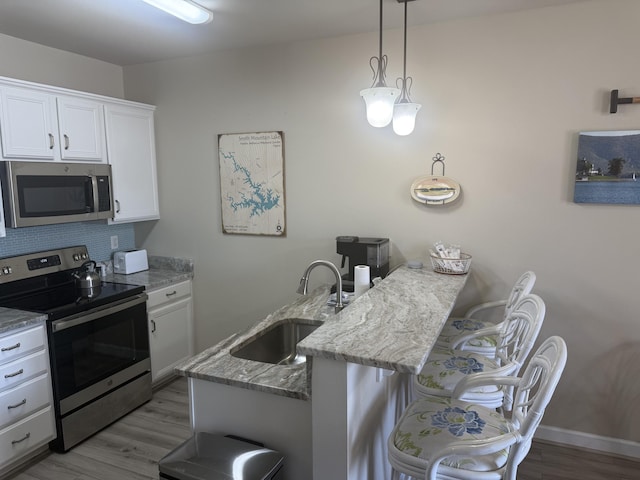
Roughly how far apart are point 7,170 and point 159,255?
1.38 m

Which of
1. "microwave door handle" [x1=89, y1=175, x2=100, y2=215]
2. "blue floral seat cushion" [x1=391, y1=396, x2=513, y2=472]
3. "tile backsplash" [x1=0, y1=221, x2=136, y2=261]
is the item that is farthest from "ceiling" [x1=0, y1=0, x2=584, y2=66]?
"blue floral seat cushion" [x1=391, y1=396, x2=513, y2=472]

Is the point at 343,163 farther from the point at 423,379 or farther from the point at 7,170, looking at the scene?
the point at 7,170

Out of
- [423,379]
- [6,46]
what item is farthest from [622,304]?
[6,46]

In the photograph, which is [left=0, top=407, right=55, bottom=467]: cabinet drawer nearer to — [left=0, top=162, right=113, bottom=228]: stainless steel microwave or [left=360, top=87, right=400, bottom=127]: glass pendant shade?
[left=0, top=162, right=113, bottom=228]: stainless steel microwave

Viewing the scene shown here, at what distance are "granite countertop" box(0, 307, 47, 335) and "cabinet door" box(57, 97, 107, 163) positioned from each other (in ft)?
3.37

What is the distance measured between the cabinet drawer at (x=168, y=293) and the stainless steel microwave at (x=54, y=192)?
0.67 meters

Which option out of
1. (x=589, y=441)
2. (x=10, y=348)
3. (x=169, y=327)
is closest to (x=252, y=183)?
(x=169, y=327)

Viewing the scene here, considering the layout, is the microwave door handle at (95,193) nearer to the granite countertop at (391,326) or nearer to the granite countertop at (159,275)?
the granite countertop at (159,275)

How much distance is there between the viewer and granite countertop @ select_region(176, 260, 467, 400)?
138 centimetres

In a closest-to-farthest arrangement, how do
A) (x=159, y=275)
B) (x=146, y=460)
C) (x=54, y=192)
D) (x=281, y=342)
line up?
(x=281, y=342)
(x=146, y=460)
(x=54, y=192)
(x=159, y=275)

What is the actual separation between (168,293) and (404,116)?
7.18 ft

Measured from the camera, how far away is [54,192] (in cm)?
278

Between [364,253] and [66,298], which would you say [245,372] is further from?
[66,298]

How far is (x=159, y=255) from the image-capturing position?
371 cm
